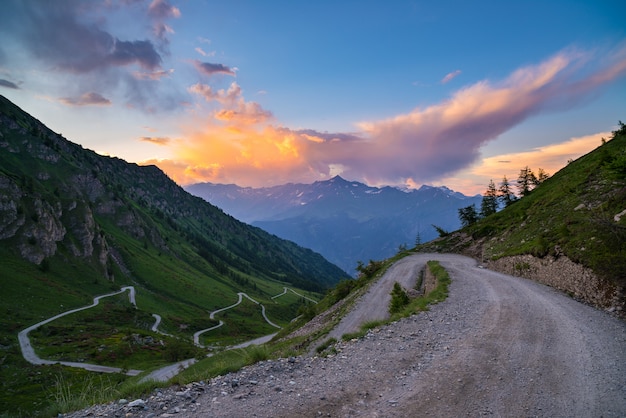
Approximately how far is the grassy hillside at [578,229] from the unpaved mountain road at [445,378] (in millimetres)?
6934

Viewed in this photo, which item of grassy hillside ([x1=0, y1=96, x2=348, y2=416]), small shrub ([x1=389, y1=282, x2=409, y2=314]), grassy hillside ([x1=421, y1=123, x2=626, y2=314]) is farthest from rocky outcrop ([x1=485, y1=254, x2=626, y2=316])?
grassy hillside ([x1=0, y1=96, x2=348, y2=416])

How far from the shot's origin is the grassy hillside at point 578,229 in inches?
836

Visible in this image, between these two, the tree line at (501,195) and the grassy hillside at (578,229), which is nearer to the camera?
the grassy hillside at (578,229)

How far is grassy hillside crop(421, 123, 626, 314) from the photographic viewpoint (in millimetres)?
21234

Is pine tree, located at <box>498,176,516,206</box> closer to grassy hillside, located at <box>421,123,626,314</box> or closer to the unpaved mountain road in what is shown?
grassy hillside, located at <box>421,123,626,314</box>

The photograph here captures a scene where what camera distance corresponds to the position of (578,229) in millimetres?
28344

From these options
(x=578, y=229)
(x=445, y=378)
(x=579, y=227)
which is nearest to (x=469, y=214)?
(x=579, y=227)

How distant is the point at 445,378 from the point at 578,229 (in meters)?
26.7

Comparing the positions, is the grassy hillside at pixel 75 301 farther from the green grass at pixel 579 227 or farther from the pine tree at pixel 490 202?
the pine tree at pixel 490 202

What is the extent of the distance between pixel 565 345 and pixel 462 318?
5214 millimetres

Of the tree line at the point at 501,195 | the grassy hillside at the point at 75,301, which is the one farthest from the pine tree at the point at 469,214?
the grassy hillside at the point at 75,301

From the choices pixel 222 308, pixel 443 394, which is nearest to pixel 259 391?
pixel 443 394

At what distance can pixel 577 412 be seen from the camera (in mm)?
8656

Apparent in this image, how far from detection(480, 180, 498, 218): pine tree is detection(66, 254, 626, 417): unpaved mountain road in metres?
79.6
